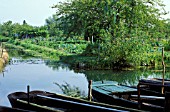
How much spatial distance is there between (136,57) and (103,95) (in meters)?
14.5

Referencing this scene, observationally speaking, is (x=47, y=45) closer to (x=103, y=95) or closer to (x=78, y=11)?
(x=78, y=11)

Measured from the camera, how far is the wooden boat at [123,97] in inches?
418

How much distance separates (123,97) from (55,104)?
299cm

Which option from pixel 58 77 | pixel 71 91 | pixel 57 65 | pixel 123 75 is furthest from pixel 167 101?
pixel 57 65

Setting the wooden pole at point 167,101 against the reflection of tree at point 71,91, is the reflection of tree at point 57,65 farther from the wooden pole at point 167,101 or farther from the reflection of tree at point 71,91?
the wooden pole at point 167,101

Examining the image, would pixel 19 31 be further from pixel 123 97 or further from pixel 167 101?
pixel 167 101

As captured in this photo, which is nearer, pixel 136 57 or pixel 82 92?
pixel 82 92

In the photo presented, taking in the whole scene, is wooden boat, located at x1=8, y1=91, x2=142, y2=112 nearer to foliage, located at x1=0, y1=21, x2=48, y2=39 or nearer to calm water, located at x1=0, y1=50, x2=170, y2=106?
calm water, located at x1=0, y1=50, x2=170, y2=106

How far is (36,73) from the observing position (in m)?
24.7

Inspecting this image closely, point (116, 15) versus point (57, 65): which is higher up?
point (116, 15)

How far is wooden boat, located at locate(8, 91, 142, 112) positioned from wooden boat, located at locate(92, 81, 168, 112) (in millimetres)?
949

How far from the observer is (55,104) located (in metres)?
11.6

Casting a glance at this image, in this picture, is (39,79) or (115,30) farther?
(115,30)

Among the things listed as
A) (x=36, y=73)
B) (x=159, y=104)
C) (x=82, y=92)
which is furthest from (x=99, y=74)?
(x=159, y=104)
